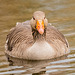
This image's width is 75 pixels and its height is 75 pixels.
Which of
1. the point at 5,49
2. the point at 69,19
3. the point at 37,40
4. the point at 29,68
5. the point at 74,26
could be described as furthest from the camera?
the point at 69,19

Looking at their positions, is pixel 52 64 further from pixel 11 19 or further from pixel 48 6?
pixel 48 6

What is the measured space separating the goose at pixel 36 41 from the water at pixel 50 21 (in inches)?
8.4

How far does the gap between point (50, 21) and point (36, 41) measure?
419 cm

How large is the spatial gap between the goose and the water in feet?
0.70

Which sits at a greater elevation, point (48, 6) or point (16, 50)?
point (48, 6)

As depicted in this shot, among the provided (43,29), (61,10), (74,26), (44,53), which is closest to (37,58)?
(44,53)

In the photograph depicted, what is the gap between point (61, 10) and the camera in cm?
1923

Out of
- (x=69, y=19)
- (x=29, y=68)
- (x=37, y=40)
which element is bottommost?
(x=29, y=68)

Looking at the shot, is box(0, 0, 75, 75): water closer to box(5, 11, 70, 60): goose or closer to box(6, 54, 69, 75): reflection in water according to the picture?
box(6, 54, 69, 75): reflection in water

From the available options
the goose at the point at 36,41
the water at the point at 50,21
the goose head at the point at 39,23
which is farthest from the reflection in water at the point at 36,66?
the goose head at the point at 39,23

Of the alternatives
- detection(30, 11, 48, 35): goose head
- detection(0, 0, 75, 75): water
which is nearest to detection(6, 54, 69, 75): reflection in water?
detection(0, 0, 75, 75): water

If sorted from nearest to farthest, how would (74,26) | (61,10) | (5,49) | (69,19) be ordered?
(5,49)
(74,26)
(69,19)
(61,10)

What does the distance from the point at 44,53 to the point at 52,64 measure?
52 centimetres

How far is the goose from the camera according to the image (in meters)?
13.3
